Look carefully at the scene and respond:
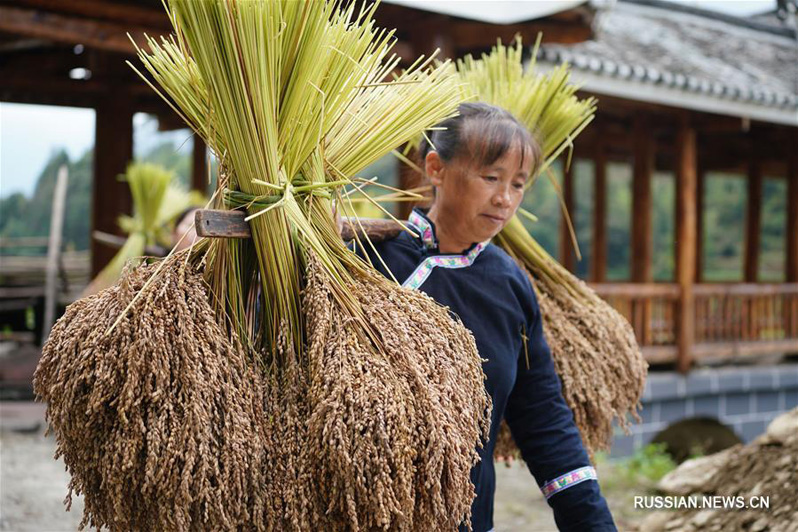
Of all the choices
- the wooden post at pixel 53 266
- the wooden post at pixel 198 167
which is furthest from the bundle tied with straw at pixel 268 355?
the wooden post at pixel 198 167

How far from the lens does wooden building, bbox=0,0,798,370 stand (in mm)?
4527

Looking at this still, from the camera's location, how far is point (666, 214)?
2114cm

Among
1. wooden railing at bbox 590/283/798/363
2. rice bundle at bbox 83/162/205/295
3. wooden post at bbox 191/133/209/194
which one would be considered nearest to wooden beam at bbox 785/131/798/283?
wooden railing at bbox 590/283/798/363

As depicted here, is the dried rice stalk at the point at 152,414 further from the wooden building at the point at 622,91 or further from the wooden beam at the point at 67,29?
the wooden beam at the point at 67,29

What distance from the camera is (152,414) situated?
103 centimetres

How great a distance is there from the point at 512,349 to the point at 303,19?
29.1 inches

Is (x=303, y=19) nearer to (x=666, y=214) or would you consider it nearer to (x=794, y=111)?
(x=794, y=111)

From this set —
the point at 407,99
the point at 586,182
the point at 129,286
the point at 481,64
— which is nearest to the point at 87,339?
the point at 129,286

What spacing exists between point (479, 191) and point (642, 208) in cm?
672

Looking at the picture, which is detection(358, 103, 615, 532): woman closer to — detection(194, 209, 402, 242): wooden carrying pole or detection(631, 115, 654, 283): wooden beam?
detection(194, 209, 402, 242): wooden carrying pole

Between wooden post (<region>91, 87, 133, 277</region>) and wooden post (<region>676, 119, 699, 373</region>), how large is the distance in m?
4.81

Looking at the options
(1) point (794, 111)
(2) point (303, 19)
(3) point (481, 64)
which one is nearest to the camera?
(2) point (303, 19)

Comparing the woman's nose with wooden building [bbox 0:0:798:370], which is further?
wooden building [bbox 0:0:798:370]

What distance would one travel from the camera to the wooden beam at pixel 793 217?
9.23m
